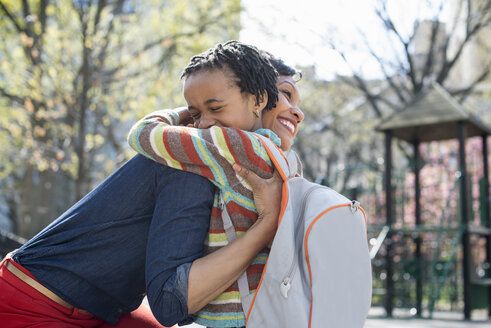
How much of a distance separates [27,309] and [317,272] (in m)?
0.89

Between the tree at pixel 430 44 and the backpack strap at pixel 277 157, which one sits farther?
the tree at pixel 430 44

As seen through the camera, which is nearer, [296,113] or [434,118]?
[296,113]

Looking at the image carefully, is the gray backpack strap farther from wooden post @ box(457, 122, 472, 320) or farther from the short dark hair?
wooden post @ box(457, 122, 472, 320)

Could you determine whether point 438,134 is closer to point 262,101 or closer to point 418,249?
point 418,249

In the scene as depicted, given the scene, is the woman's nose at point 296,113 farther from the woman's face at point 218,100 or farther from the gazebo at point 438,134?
the gazebo at point 438,134

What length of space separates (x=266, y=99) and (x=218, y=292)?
682 mm

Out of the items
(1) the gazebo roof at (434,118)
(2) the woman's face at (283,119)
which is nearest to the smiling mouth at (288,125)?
(2) the woman's face at (283,119)

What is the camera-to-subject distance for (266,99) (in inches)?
72.9

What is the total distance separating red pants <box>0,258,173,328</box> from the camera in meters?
1.63

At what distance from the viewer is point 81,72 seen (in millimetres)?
7988

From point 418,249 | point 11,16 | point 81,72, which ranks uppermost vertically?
point 11,16

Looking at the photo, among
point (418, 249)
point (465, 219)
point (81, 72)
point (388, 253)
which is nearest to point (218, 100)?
point (81, 72)

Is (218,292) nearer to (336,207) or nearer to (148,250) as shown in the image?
(148,250)

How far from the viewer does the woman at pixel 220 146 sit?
5.09ft
